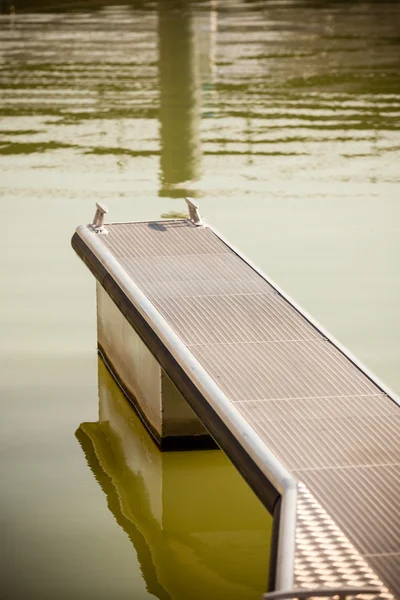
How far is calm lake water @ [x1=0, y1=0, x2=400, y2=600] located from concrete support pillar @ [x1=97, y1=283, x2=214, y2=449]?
7 cm

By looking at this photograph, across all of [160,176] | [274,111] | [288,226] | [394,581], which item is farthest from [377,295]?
[274,111]

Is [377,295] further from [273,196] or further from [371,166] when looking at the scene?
[371,166]

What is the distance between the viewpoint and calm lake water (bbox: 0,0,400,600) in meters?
3.69

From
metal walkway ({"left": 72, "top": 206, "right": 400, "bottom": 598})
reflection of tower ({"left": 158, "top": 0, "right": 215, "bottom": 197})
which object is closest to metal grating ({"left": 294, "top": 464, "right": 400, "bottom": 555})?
metal walkway ({"left": 72, "top": 206, "right": 400, "bottom": 598})

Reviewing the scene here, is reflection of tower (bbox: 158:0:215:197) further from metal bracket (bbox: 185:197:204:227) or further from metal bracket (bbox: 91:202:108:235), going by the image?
metal bracket (bbox: 91:202:108:235)

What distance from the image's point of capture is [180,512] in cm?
391

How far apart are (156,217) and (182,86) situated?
17.5ft

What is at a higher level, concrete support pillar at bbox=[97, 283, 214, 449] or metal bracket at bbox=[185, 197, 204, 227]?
metal bracket at bbox=[185, 197, 204, 227]

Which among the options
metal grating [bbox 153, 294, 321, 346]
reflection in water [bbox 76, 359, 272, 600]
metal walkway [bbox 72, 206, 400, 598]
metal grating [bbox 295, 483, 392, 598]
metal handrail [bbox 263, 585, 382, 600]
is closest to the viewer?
metal handrail [bbox 263, 585, 382, 600]

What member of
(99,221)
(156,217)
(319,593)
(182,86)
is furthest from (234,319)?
(182,86)

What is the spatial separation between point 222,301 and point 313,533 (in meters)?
1.70

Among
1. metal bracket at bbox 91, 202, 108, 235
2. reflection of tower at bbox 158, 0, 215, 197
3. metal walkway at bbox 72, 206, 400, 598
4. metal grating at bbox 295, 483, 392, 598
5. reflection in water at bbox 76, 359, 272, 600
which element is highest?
reflection of tower at bbox 158, 0, 215, 197

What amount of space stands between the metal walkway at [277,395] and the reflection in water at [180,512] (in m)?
0.43

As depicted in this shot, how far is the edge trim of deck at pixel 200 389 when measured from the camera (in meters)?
2.81
